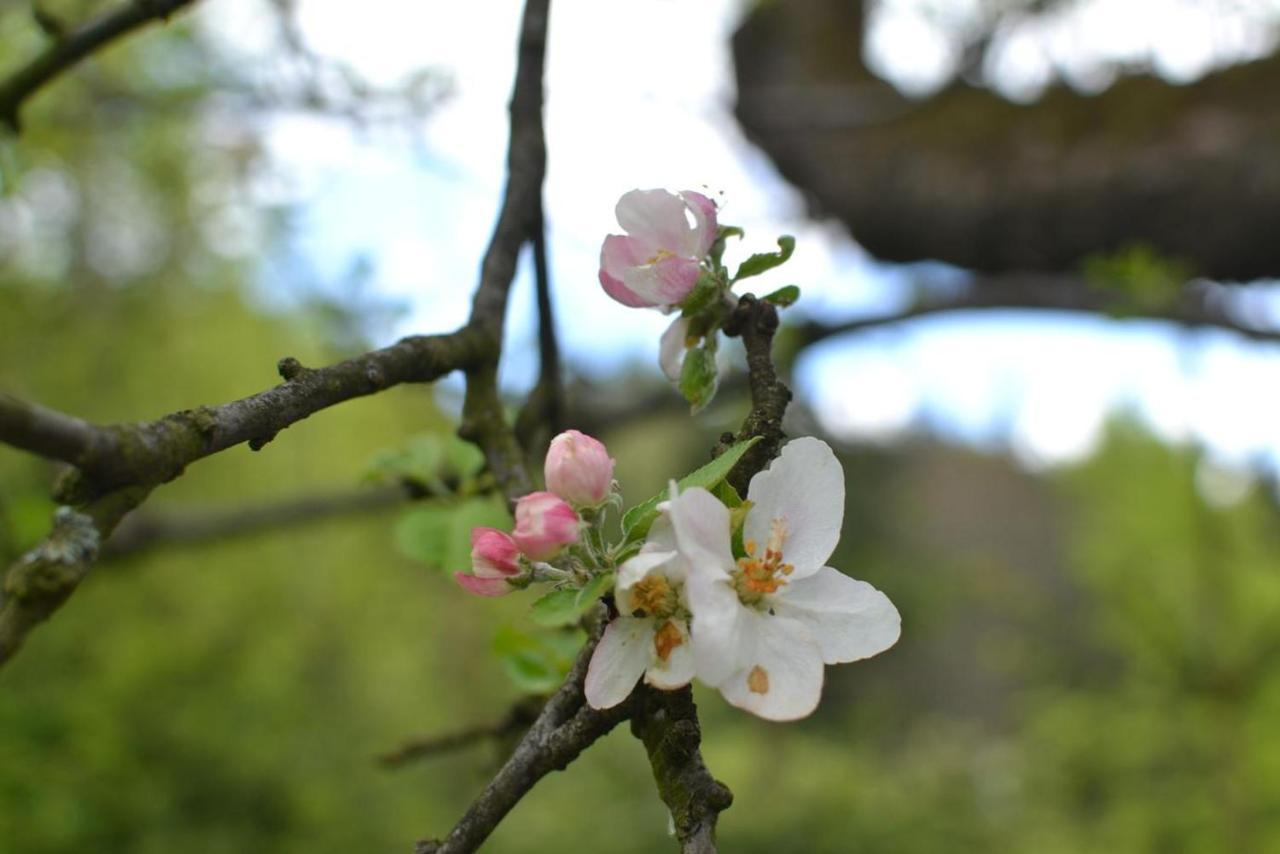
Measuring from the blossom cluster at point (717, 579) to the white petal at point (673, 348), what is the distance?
253 millimetres

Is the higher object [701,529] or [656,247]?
[656,247]

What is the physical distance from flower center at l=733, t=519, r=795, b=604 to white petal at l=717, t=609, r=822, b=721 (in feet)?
0.06

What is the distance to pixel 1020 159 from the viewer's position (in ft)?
12.9

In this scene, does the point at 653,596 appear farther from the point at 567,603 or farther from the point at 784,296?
the point at 784,296

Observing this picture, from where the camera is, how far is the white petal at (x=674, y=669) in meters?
0.78

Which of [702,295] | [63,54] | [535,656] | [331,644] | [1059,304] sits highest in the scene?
[63,54]

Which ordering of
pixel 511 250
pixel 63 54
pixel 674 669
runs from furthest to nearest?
pixel 63 54 → pixel 511 250 → pixel 674 669

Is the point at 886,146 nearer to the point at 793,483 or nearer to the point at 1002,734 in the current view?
the point at 793,483

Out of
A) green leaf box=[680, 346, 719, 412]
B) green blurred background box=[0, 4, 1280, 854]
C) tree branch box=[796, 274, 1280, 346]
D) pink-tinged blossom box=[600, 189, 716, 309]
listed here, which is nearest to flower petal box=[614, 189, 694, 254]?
pink-tinged blossom box=[600, 189, 716, 309]

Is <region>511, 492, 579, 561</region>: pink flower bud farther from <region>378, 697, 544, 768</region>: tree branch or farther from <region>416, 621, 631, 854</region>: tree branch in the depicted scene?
<region>378, 697, 544, 768</region>: tree branch

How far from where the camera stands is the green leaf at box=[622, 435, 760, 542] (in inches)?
31.6

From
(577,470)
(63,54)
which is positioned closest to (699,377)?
(577,470)

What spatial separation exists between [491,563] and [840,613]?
28cm

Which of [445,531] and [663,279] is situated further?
[445,531]
